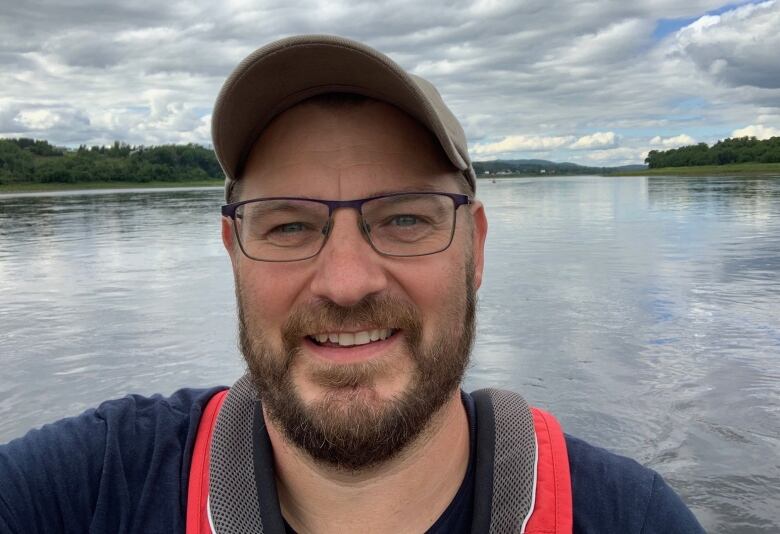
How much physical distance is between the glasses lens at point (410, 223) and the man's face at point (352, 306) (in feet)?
0.09

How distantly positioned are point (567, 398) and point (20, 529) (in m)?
5.66

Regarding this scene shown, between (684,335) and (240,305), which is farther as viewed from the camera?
(684,335)

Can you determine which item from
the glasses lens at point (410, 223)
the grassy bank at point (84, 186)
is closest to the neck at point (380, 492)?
the glasses lens at point (410, 223)

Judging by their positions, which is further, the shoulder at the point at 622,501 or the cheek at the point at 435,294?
the cheek at the point at 435,294

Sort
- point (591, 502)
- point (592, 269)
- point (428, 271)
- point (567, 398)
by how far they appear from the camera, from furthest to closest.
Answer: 1. point (592, 269)
2. point (567, 398)
3. point (428, 271)
4. point (591, 502)

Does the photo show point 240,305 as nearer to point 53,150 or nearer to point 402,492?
point 402,492

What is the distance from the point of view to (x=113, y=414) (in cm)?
198

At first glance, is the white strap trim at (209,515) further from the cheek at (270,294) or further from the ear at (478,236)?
the ear at (478,236)

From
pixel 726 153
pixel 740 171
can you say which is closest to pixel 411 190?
pixel 740 171

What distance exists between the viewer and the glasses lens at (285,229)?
1.91 metres

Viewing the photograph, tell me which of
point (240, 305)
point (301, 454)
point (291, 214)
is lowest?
point (301, 454)

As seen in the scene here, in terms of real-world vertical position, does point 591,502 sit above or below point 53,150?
below

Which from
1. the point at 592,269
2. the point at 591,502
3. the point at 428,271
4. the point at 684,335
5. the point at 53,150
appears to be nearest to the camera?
the point at 591,502

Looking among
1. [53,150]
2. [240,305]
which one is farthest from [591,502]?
[53,150]
